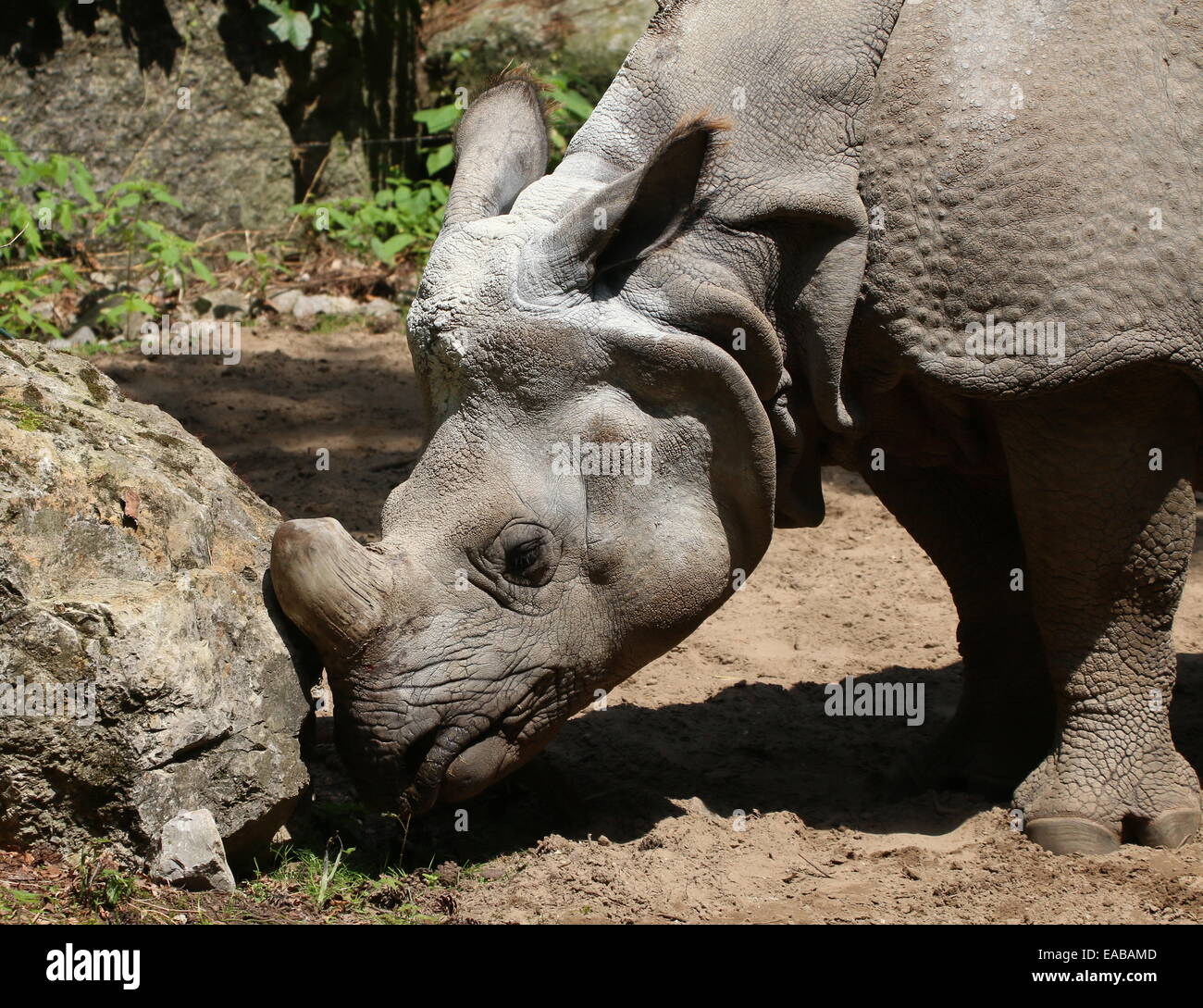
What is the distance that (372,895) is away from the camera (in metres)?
3.79

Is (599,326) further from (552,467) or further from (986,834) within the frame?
(986,834)

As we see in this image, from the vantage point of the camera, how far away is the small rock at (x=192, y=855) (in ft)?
11.3

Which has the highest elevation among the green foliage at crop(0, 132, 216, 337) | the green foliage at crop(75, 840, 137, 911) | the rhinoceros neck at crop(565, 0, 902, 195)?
the green foliage at crop(0, 132, 216, 337)

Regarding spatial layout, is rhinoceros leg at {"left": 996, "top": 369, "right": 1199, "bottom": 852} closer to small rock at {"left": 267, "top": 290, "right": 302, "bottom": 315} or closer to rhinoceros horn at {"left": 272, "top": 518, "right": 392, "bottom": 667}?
rhinoceros horn at {"left": 272, "top": 518, "right": 392, "bottom": 667}

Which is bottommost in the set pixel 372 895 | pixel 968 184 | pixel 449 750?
pixel 372 895

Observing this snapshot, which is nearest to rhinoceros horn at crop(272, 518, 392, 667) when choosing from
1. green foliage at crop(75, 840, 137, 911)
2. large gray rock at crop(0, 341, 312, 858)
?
large gray rock at crop(0, 341, 312, 858)

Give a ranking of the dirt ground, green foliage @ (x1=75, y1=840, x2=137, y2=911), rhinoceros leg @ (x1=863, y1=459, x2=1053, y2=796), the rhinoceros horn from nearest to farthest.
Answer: green foliage @ (x1=75, y1=840, x2=137, y2=911) → the rhinoceros horn → the dirt ground → rhinoceros leg @ (x1=863, y1=459, x2=1053, y2=796)

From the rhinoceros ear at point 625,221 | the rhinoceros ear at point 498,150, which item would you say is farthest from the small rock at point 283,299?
the rhinoceros ear at point 625,221

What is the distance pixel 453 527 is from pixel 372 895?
958 mm

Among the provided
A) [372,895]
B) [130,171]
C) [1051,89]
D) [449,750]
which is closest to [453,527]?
[449,750]

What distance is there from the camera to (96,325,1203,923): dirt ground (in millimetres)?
4012

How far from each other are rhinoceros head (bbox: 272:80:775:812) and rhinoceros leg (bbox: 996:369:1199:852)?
0.80 m

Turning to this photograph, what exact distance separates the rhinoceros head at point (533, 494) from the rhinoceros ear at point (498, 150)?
193 millimetres

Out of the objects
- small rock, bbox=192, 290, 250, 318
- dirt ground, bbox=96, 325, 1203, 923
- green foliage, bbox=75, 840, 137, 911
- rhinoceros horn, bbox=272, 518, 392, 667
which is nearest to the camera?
green foliage, bbox=75, 840, 137, 911
